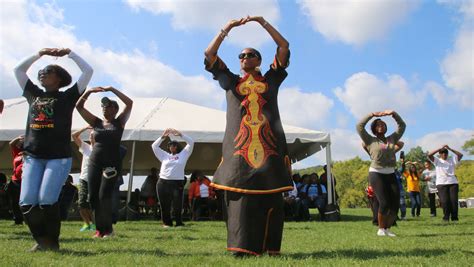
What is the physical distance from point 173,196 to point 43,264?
5944 mm

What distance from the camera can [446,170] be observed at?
11383 millimetres

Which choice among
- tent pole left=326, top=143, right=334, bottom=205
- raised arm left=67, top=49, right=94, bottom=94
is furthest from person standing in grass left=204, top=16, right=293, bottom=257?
tent pole left=326, top=143, right=334, bottom=205

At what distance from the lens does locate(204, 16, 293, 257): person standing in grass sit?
4133 millimetres

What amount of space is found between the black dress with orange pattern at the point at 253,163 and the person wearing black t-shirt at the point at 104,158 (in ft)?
7.50

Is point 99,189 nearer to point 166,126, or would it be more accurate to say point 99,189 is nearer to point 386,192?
point 386,192

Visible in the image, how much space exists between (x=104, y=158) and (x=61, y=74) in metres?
1.73

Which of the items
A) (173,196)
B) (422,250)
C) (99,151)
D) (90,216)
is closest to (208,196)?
(173,196)

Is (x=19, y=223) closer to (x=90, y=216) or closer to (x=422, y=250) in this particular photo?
(x=90, y=216)

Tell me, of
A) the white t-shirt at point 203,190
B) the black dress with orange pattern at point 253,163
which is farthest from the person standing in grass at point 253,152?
the white t-shirt at point 203,190

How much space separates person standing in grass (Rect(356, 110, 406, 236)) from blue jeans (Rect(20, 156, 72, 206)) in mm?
4423

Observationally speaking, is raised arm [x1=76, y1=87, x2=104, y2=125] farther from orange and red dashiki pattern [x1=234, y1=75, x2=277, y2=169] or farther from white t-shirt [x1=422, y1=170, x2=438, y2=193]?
white t-shirt [x1=422, y1=170, x2=438, y2=193]

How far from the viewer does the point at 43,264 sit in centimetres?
385

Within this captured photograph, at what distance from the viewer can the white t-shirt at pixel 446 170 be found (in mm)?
11344

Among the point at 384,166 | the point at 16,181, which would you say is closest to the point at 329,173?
the point at 384,166
